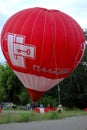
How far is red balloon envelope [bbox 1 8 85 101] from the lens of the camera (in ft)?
91.1

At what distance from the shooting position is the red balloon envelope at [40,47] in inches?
1094

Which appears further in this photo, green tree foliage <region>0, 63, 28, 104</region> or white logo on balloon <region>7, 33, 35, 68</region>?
green tree foliage <region>0, 63, 28, 104</region>

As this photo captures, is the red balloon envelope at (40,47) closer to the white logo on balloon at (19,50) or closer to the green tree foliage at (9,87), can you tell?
the white logo on balloon at (19,50)

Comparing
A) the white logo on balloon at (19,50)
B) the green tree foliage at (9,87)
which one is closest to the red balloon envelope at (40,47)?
the white logo on balloon at (19,50)

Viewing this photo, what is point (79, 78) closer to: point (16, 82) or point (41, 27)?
point (16, 82)

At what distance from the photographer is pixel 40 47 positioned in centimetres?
2762

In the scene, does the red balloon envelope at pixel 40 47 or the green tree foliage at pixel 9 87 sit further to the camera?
the green tree foliage at pixel 9 87

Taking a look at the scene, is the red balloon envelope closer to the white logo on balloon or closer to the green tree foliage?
the white logo on balloon

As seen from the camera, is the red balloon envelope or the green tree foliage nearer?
the red balloon envelope

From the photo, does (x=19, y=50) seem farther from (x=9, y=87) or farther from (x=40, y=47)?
(x=9, y=87)

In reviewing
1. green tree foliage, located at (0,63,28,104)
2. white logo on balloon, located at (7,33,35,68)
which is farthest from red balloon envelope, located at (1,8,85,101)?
green tree foliage, located at (0,63,28,104)

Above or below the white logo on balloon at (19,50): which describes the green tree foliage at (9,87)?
below

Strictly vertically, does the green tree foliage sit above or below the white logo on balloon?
below

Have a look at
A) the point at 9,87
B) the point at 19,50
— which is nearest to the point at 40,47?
the point at 19,50
